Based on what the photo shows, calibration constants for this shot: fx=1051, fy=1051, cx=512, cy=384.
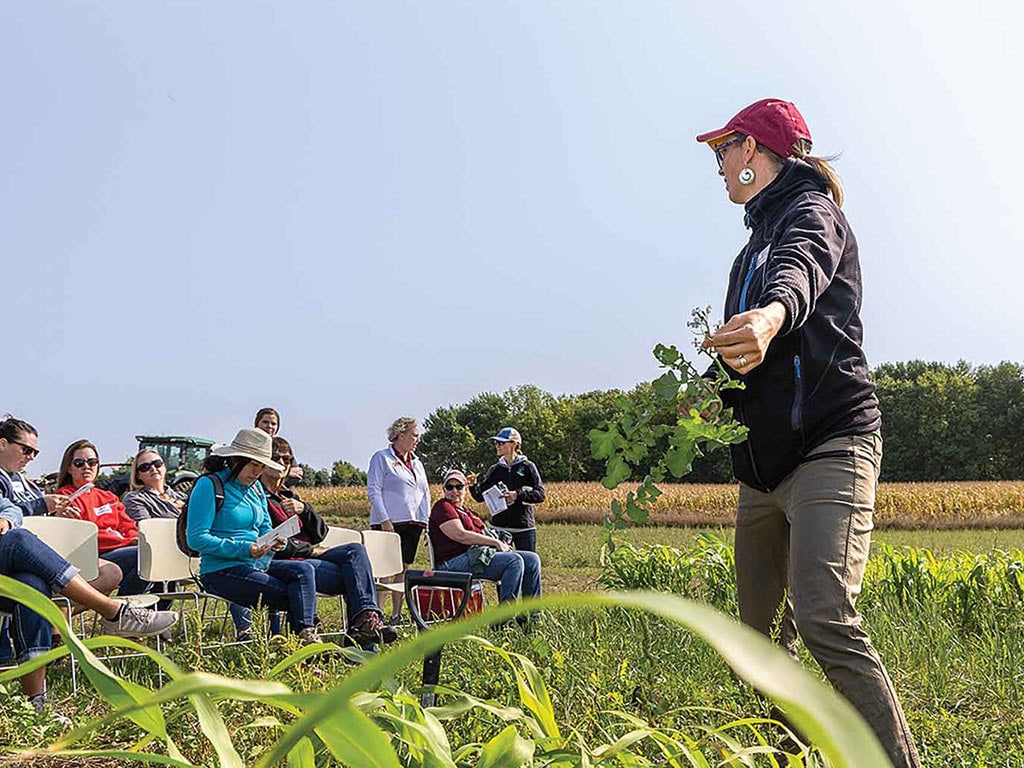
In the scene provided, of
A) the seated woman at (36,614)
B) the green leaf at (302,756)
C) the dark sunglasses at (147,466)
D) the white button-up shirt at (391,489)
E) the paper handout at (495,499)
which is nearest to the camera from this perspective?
the green leaf at (302,756)

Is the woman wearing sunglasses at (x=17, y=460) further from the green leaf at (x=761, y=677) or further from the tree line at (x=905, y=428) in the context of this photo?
the tree line at (x=905, y=428)

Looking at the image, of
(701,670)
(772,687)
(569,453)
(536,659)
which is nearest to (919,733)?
(701,670)

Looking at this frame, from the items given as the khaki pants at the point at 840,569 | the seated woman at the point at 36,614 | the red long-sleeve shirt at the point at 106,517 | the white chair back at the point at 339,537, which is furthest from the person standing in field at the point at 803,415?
the red long-sleeve shirt at the point at 106,517

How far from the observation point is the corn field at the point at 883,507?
25500 mm

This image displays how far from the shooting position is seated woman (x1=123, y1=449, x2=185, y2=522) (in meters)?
7.92

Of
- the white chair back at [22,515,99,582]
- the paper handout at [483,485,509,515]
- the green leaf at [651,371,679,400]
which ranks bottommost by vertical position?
the white chair back at [22,515,99,582]

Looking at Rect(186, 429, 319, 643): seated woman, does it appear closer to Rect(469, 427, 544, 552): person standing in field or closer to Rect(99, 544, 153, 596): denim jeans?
Rect(99, 544, 153, 596): denim jeans

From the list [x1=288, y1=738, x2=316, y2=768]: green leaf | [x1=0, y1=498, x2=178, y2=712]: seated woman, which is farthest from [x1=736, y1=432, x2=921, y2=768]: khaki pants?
[x1=0, y1=498, x2=178, y2=712]: seated woman

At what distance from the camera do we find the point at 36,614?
482 centimetres

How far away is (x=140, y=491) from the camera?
816 cm

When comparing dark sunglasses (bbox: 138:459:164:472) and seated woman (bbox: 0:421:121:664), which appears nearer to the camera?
seated woman (bbox: 0:421:121:664)

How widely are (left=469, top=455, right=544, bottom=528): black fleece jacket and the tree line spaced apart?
5236 cm

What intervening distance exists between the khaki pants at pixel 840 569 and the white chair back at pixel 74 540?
420 cm

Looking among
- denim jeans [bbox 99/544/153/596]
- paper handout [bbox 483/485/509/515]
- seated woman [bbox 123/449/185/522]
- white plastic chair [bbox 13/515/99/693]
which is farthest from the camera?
paper handout [bbox 483/485/509/515]
